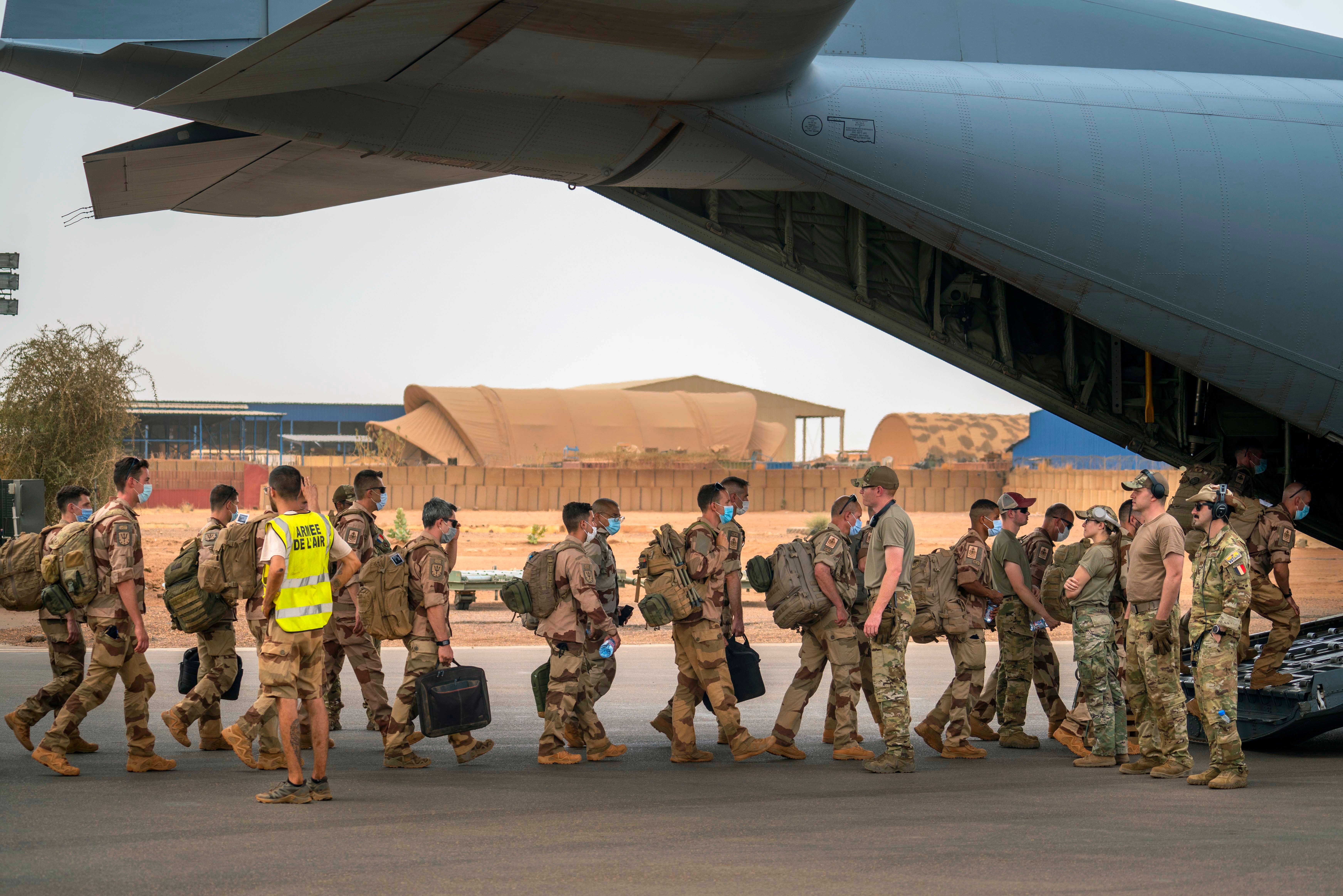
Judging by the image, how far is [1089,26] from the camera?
1031 cm

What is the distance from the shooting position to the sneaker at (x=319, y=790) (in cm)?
638

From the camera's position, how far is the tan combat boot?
7793 mm

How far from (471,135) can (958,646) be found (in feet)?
16.9

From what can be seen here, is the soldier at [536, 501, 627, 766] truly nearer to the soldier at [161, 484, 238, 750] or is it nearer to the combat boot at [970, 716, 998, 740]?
the soldier at [161, 484, 238, 750]

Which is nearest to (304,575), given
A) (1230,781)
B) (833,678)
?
(833,678)

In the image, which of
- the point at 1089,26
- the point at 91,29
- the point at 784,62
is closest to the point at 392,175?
the point at 91,29

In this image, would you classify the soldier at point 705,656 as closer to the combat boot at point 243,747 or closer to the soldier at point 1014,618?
the soldier at point 1014,618

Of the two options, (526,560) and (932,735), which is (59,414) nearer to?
(526,560)

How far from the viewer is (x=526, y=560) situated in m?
27.8

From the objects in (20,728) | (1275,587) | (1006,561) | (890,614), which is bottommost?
(20,728)

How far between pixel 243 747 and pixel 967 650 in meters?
5.02

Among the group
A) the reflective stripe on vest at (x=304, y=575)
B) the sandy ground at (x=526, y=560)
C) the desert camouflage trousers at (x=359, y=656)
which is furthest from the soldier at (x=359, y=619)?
the sandy ground at (x=526, y=560)

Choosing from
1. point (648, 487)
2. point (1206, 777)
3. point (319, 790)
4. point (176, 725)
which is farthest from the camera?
point (648, 487)

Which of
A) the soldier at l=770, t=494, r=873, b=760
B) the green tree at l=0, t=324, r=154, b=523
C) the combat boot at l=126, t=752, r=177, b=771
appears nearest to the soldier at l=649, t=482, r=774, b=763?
the soldier at l=770, t=494, r=873, b=760
